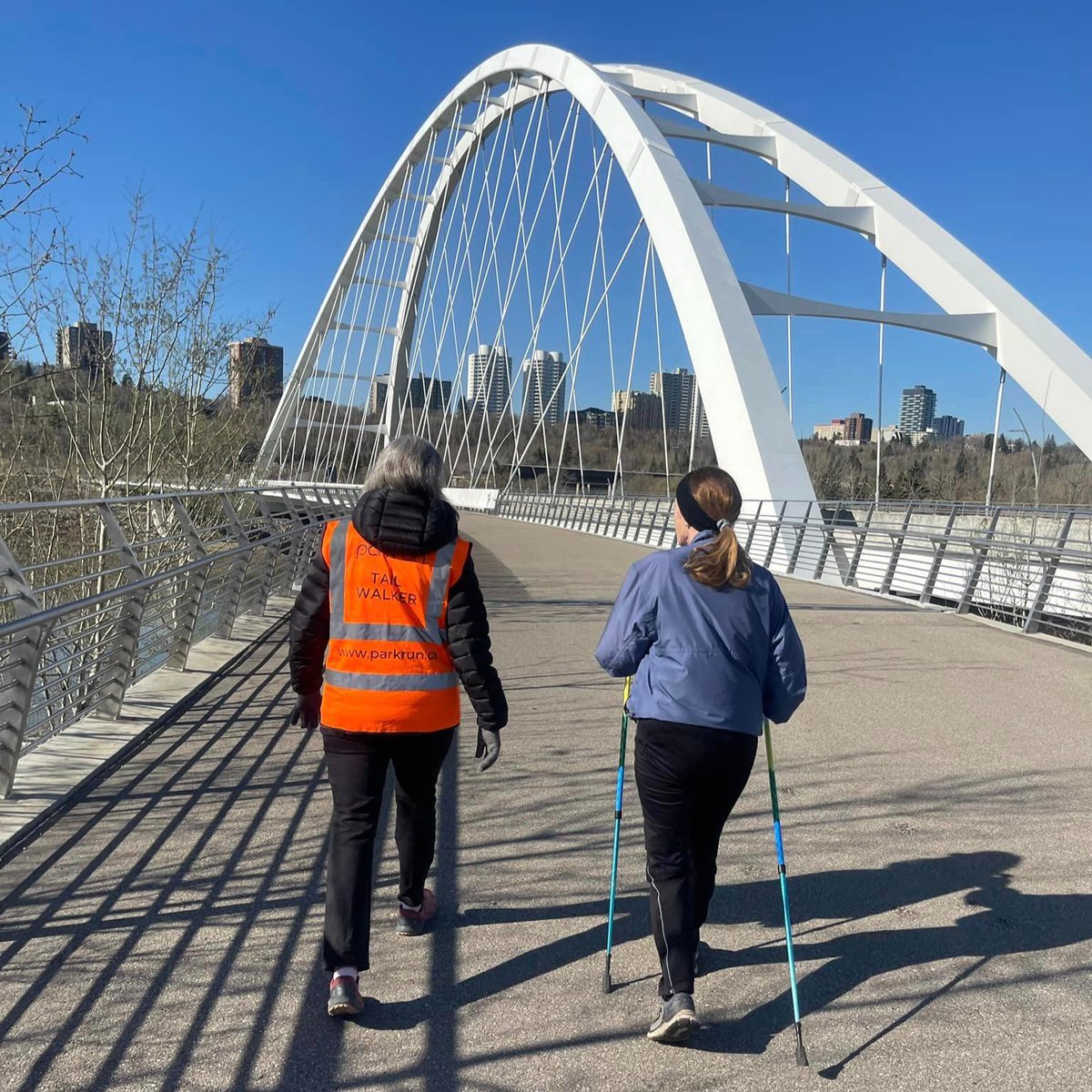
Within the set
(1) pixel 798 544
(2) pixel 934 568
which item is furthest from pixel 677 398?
(2) pixel 934 568

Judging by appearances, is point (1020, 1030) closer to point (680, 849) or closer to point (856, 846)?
point (680, 849)

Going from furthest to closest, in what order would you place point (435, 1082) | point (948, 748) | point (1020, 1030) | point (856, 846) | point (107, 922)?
point (948, 748) → point (856, 846) → point (107, 922) → point (1020, 1030) → point (435, 1082)

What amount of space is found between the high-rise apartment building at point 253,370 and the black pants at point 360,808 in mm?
14301

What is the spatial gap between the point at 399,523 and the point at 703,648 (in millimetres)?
940

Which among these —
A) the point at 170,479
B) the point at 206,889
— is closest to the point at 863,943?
the point at 206,889

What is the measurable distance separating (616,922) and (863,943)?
0.80m

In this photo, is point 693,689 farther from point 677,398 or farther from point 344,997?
point 677,398

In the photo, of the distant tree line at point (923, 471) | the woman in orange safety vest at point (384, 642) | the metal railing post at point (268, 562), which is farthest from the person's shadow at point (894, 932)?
the distant tree line at point (923, 471)

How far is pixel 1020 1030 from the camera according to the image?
2.71m

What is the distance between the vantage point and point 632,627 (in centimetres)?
287

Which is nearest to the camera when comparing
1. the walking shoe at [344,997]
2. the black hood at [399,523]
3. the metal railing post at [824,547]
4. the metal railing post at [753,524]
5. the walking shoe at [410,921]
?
the walking shoe at [344,997]

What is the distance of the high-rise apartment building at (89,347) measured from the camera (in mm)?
11664

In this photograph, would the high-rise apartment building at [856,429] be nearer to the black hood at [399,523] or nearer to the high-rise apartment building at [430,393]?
the high-rise apartment building at [430,393]

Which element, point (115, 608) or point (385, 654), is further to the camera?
point (115, 608)
